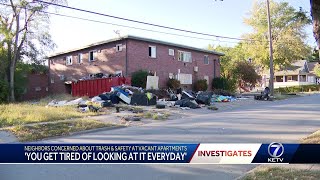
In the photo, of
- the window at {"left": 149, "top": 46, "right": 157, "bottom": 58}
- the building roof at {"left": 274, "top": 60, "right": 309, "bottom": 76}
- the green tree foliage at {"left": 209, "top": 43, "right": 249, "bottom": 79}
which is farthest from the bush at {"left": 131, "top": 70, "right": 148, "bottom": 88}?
the building roof at {"left": 274, "top": 60, "right": 309, "bottom": 76}

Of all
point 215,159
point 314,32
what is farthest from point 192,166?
point 314,32

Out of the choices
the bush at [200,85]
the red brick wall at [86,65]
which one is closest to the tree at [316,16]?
the red brick wall at [86,65]

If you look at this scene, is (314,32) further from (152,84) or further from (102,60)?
(102,60)

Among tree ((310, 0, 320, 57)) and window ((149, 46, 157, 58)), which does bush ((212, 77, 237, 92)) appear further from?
tree ((310, 0, 320, 57))

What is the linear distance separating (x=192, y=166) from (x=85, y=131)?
7.30 metres

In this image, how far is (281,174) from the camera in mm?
5828

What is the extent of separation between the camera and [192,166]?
22.5 feet

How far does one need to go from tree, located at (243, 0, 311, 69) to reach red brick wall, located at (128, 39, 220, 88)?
1926 cm

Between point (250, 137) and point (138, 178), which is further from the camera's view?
point (250, 137)

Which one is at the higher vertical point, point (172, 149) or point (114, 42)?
point (114, 42)

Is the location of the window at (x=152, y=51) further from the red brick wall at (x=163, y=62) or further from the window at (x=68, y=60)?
the window at (x=68, y=60)

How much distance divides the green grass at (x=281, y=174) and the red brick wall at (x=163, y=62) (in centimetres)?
2627

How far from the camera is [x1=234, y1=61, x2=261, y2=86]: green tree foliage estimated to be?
46.6 meters

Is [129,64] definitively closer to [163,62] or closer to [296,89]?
[163,62]
